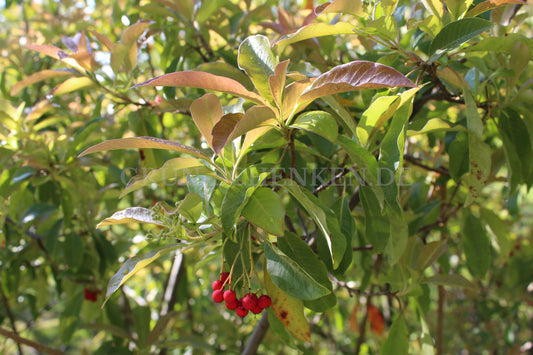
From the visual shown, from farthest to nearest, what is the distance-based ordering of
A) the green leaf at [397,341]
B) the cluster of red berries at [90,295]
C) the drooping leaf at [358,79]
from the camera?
the cluster of red berries at [90,295], the green leaf at [397,341], the drooping leaf at [358,79]

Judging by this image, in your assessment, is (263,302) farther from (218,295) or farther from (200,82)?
(200,82)

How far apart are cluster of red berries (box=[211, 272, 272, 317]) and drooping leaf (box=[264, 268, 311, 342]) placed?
0.04m

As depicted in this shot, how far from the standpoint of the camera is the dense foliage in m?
0.90

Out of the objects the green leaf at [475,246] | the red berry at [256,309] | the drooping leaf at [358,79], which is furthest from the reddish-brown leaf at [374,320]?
the drooping leaf at [358,79]

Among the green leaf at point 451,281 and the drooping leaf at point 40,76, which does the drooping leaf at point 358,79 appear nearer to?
the green leaf at point 451,281

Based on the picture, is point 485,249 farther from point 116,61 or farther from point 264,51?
point 116,61

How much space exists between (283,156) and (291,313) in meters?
0.40

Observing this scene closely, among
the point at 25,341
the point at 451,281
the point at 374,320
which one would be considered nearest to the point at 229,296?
the point at 451,281

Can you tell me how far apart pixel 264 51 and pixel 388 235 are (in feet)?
1.76

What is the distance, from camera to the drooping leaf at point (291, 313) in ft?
3.46

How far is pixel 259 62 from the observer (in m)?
0.95

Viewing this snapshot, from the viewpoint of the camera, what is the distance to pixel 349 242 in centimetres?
108

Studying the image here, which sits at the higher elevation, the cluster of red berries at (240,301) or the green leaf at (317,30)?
the green leaf at (317,30)

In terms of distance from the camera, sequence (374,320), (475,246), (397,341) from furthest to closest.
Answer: (374,320)
(475,246)
(397,341)
